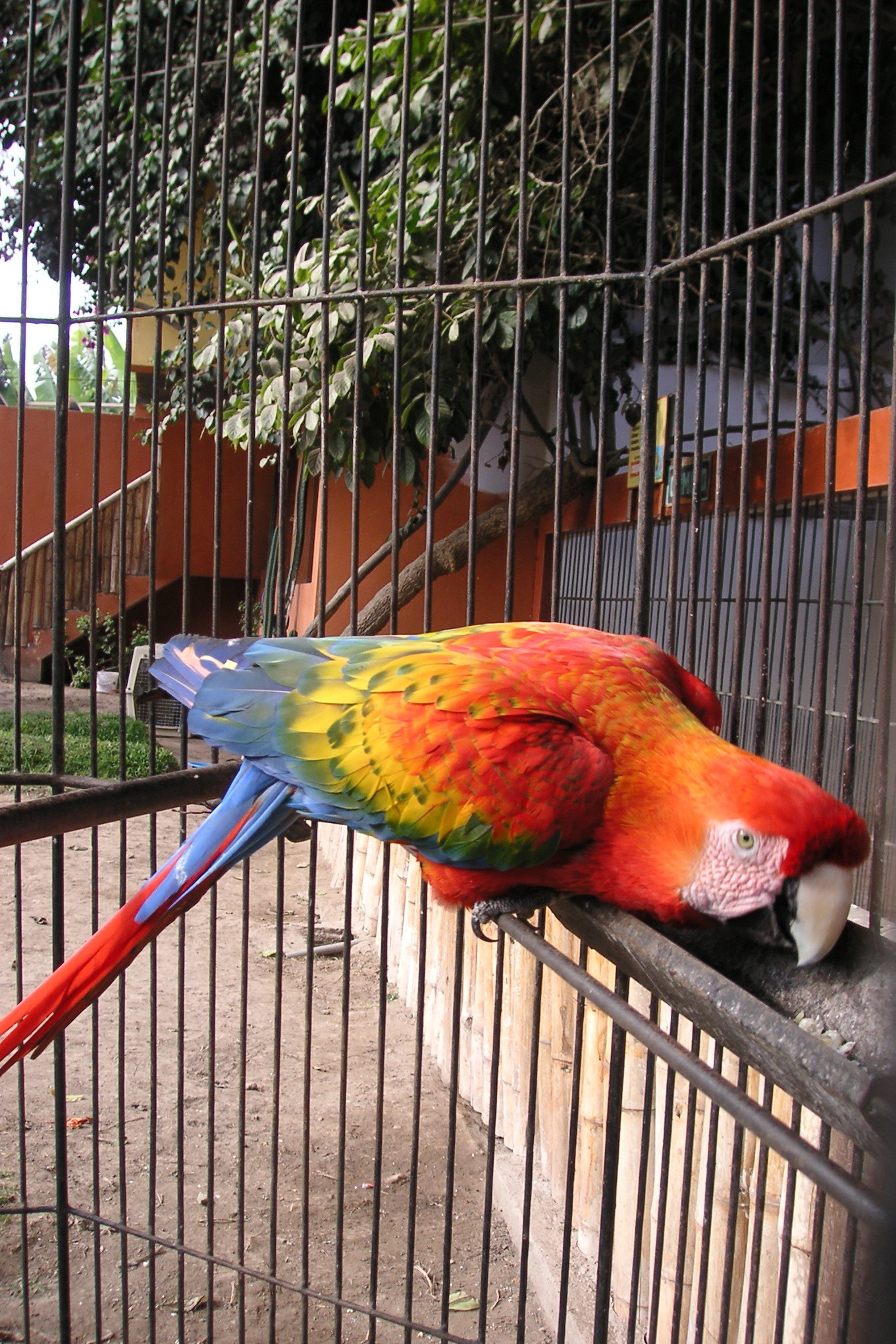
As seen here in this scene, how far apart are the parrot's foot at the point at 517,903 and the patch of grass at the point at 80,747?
4.05 meters

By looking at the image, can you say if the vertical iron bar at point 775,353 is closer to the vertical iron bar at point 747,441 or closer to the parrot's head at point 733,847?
the vertical iron bar at point 747,441

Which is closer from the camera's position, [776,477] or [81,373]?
[776,477]

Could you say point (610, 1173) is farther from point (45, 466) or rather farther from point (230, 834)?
point (45, 466)

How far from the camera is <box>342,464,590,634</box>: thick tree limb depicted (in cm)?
411

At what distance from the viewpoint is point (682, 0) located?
3.54m

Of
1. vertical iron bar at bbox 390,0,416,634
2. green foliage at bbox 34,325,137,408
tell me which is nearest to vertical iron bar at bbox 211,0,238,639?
vertical iron bar at bbox 390,0,416,634

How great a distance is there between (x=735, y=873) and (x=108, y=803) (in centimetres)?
76

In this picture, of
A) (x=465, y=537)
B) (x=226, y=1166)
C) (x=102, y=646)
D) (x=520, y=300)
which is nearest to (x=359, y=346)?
(x=520, y=300)

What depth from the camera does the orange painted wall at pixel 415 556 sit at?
4727mm

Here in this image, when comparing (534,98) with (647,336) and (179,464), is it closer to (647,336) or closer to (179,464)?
(647,336)

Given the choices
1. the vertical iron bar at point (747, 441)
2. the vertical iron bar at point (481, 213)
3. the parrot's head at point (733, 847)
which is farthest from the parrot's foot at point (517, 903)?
the vertical iron bar at point (481, 213)

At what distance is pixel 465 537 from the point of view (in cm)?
438

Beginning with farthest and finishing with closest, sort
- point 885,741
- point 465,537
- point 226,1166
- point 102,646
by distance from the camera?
point 102,646
point 465,537
point 226,1166
point 885,741

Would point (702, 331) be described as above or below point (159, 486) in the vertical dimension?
below
